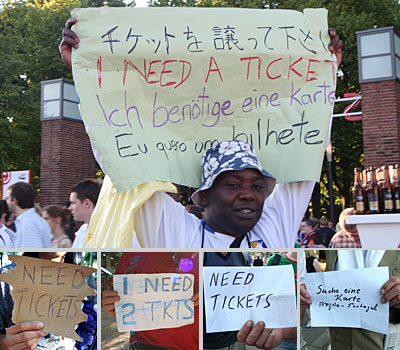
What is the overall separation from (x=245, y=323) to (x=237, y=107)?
4.54ft

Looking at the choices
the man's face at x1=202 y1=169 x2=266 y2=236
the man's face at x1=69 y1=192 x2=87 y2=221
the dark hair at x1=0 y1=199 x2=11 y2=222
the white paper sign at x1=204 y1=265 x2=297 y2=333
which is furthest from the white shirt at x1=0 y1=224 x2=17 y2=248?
the white paper sign at x1=204 y1=265 x2=297 y2=333

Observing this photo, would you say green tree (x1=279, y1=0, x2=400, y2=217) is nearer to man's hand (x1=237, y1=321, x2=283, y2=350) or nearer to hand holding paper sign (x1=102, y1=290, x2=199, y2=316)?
man's hand (x1=237, y1=321, x2=283, y2=350)

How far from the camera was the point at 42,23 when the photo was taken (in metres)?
19.7

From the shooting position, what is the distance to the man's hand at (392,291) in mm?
1708

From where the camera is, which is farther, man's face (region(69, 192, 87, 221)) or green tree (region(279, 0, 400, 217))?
green tree (region(279, 0, 400, 217))

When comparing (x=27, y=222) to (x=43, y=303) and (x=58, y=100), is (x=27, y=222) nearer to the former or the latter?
(x=43, y=303)

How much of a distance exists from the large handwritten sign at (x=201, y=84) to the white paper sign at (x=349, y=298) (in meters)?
0.99

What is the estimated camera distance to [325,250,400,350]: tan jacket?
171 centimetres

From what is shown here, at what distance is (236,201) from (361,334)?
823mm

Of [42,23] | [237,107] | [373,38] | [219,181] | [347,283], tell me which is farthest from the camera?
[42,23]

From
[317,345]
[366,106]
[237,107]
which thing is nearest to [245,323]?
[317,345]

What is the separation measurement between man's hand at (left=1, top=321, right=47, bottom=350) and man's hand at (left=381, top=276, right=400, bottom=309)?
111cm

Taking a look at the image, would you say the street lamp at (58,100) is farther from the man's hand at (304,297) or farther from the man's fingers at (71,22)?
the man's hand at (304,297)

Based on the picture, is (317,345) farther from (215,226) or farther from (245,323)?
(215,226)
